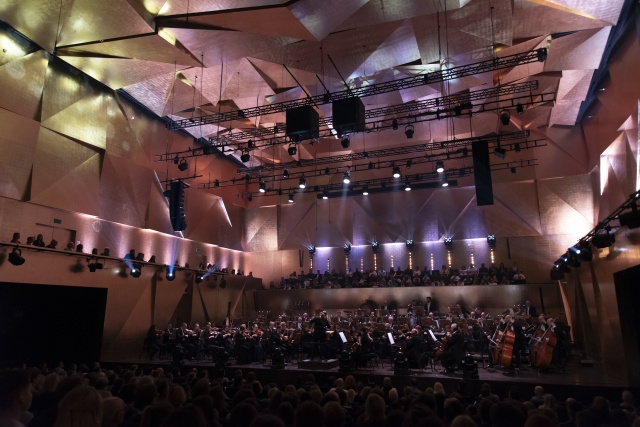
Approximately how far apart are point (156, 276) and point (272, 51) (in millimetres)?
9610

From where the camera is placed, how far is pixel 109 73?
13.4 metres

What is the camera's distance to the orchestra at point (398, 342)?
1006 cm

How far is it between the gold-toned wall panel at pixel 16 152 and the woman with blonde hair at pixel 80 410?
11525 millimetres

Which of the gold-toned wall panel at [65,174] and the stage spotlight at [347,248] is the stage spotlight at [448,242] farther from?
the gold-toned wall panel at [65,174]

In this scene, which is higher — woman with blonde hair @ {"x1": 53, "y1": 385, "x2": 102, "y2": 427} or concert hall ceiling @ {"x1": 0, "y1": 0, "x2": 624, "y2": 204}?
concert hall ceiling @ {"x1": 0, "y1": 0, "x2": 624, "y2": 204}

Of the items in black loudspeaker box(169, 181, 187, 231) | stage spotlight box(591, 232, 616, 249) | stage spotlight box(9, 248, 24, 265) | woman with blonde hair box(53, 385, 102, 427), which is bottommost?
woman with blonde hair box(53, 385, 102, 427)

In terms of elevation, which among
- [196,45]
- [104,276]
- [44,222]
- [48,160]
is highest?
[196,45]

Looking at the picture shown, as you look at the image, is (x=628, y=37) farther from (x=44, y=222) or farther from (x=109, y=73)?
(x=44, y=222)

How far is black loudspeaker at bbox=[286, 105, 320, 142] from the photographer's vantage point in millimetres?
11133

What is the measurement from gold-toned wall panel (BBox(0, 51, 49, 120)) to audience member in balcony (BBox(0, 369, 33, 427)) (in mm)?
12242

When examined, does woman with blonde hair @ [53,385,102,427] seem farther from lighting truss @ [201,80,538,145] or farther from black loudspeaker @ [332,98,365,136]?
lighting truss @ [201,80,538,145]

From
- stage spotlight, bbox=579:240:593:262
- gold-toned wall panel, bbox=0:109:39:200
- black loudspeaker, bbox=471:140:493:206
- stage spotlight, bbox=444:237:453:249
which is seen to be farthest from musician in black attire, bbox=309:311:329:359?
stage spotlight, bbox=444:237:453:249

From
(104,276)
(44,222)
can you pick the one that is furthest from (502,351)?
(44,222)

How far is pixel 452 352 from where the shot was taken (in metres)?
9.97
